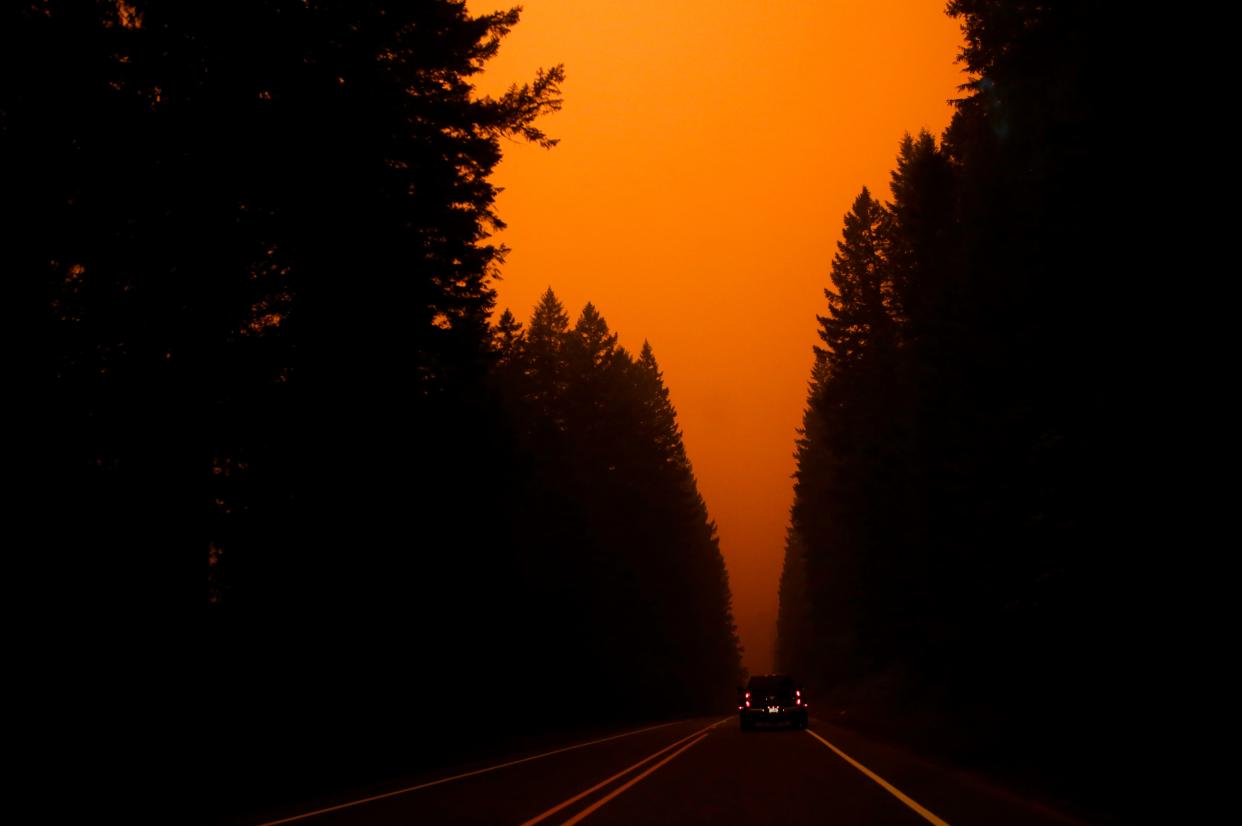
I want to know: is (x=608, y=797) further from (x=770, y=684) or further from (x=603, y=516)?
(x=603, y=516)

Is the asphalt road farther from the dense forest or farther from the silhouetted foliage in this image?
the silhouetted foliage

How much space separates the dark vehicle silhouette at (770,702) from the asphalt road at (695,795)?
1050 centimetres

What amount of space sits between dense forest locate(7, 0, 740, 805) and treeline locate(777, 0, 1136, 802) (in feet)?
32.8

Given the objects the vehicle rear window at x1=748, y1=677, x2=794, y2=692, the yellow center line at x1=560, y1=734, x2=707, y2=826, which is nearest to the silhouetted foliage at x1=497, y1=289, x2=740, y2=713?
the vehicle rear window at x1=748, y1=677, x2=794, y2=692

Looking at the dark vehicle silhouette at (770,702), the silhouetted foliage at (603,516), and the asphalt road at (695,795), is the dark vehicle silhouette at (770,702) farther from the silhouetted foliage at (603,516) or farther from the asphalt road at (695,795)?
the asphalt road at (695,795)

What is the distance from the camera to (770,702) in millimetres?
32625

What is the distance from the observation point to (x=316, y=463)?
63.2 ft

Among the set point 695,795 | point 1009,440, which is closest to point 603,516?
point 1009,440

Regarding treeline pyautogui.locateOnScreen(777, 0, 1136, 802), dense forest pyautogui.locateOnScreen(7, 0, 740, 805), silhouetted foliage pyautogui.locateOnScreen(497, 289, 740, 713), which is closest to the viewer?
dense forest pyautogui.locateOnScreen(7, 0, 740, 805)

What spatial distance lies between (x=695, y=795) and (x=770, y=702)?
19.5 meters

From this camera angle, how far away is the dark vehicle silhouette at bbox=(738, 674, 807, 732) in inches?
1282

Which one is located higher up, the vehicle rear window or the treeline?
the treeline

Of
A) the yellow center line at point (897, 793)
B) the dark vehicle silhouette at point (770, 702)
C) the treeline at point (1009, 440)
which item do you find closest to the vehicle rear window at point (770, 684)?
the dark vehicle silhouette at point (770, 702)

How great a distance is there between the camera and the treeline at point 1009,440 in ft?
57.4
